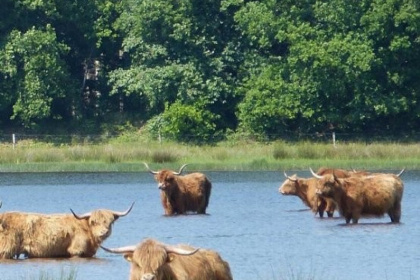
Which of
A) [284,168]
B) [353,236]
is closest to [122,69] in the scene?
[284,168]

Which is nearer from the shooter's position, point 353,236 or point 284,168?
point 353,236

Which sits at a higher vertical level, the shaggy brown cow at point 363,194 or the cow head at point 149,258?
the cow head at point 149,258

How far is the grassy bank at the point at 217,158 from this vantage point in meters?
37.4

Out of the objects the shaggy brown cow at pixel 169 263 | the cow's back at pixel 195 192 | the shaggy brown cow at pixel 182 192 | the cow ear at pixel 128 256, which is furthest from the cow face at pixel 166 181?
the cow ear at pixel 128 256

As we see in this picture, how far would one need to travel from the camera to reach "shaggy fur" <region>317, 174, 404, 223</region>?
23.0 m

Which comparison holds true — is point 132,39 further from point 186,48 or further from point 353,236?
point 353,236

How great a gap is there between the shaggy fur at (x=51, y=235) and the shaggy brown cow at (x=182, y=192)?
7.08 m

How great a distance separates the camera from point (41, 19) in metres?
48.7

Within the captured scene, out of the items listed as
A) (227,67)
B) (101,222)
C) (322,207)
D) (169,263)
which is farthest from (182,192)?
(227,67)

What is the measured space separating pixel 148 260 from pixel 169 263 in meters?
0.37

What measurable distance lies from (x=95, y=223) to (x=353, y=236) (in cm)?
479

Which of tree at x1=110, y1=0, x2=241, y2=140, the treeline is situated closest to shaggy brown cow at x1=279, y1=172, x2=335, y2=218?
the treeline

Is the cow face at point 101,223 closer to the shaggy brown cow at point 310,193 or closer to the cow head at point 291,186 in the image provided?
the shaggy brown cow at point 310,193

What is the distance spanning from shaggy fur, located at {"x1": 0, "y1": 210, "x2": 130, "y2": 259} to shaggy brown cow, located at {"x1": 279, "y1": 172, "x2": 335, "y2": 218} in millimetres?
6902
